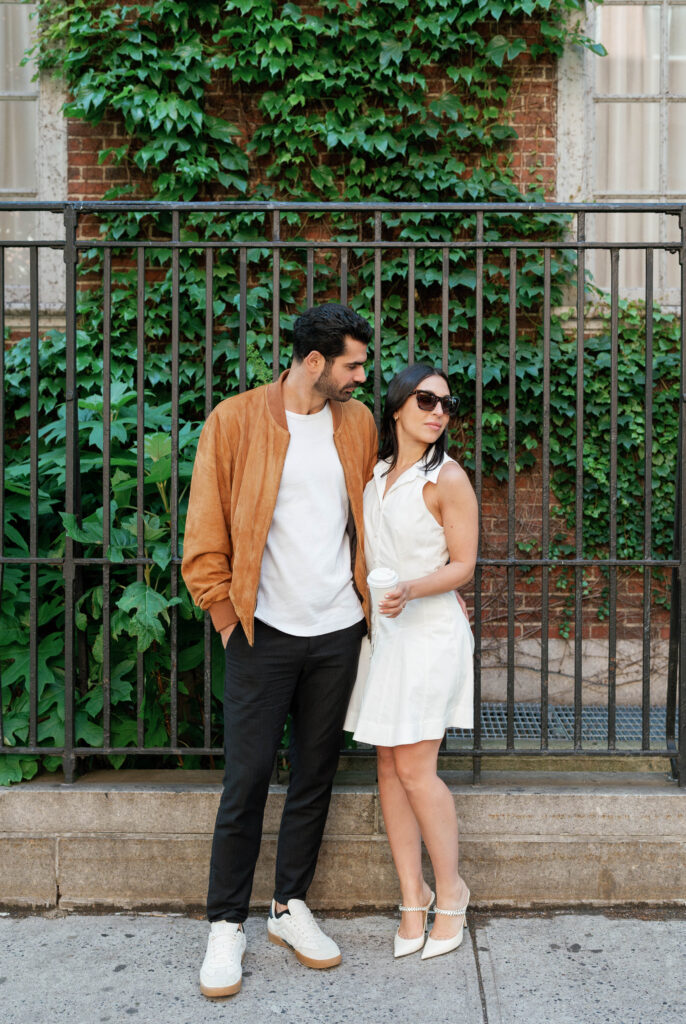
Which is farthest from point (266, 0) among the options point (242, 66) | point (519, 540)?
point (519, 540)

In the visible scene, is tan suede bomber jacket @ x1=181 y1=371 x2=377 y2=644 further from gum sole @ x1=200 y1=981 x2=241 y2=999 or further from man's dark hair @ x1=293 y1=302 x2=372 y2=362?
gum sole @ x1=200 y1=981 x2=241 y2=999

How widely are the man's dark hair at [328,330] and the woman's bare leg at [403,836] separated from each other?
137cm

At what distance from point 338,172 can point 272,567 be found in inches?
134

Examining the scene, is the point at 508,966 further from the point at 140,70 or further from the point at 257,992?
the point at 140,70

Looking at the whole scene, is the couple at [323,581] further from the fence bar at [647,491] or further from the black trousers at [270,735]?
the fence bar at [647,491]

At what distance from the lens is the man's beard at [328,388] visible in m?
2.90

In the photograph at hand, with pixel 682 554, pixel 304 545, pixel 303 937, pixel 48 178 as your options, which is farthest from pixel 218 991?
pixel 48 178

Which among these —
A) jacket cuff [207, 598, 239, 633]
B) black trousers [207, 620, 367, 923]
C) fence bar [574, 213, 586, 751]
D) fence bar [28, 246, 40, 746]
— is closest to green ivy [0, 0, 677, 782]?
fence bar [28, 246, 40, 746]

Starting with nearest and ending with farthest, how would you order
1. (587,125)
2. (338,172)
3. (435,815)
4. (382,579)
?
(382,579), (435,815), (338,172), (587,125)

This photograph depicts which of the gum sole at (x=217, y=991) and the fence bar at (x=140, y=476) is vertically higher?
the fence bar at (x=140, y=476)

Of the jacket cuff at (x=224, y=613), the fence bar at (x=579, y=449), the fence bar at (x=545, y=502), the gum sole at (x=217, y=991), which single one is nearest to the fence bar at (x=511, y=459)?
the fence bar at (x=545, y=502)

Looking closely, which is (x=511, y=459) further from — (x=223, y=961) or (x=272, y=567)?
(x=223, y=961)

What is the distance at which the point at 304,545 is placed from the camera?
2959 millimetres

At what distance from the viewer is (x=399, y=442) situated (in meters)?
3.08
